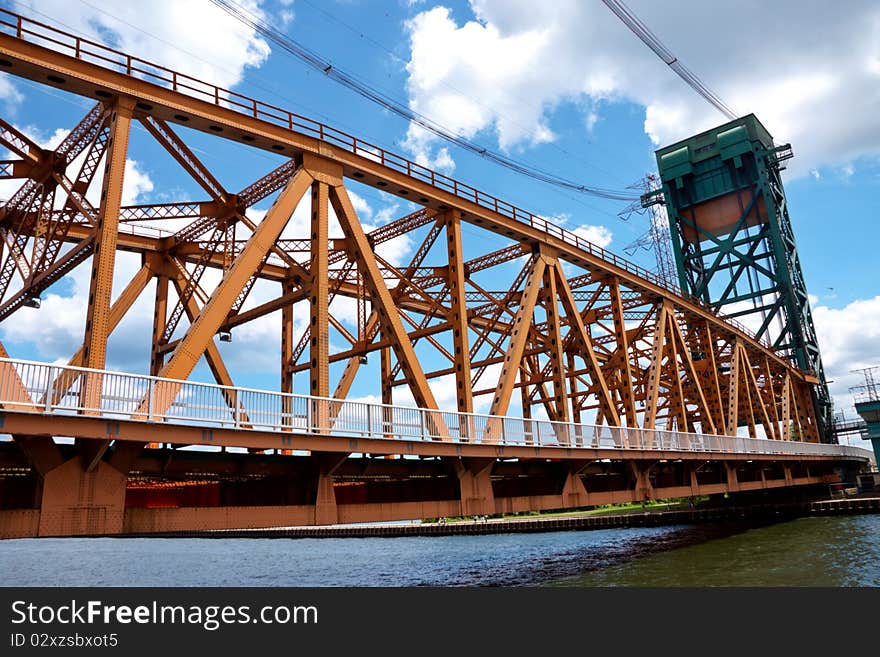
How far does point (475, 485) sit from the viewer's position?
20.5 metres

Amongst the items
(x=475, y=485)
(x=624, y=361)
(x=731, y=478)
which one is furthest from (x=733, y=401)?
(x=475, y=485)

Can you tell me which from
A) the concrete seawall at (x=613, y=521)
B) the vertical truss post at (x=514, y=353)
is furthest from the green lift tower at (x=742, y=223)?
the vertical truss post at (x=514, y=353)

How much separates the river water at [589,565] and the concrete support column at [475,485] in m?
8.21

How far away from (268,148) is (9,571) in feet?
175

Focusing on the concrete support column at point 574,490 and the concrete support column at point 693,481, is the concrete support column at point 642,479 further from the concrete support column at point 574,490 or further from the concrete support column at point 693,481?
the concrete support column at point 693,481

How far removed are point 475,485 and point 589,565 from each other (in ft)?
50.9

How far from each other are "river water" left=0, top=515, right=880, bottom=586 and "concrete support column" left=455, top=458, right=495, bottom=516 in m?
8.21

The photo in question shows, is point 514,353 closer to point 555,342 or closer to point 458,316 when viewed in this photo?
point 458,316

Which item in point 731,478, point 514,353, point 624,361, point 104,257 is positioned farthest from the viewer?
point 731,478
